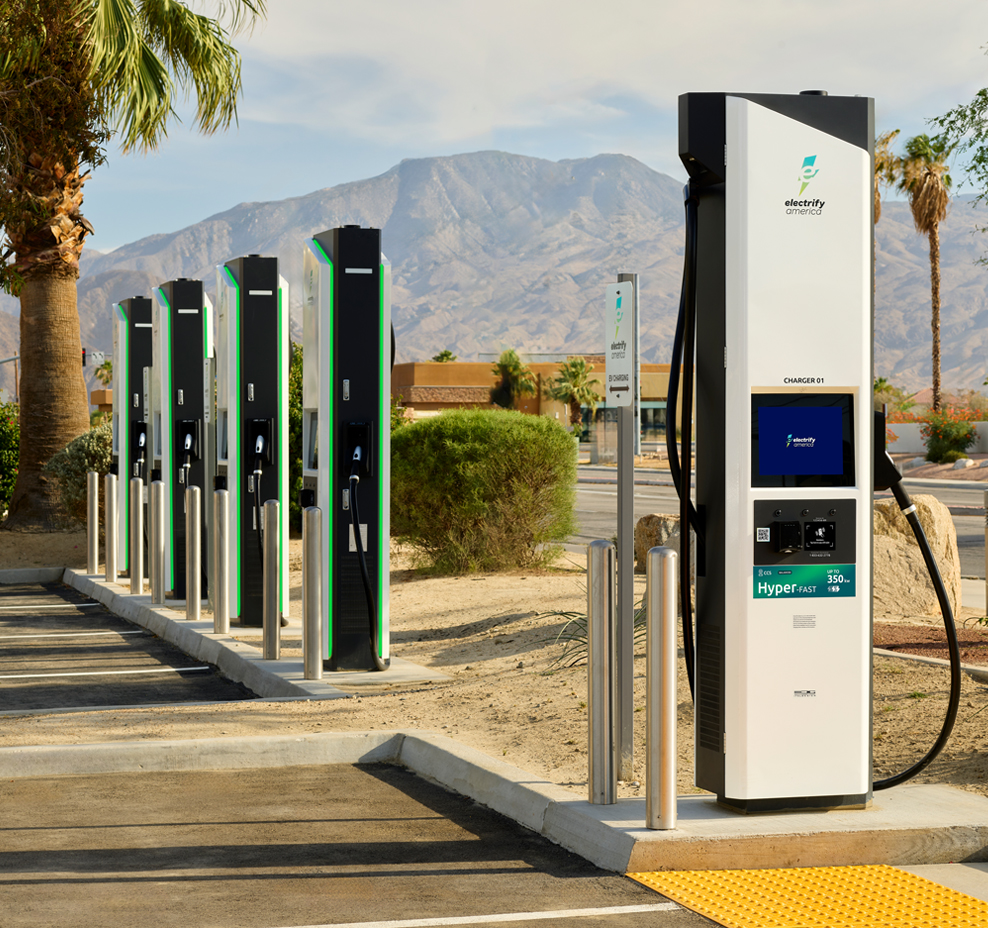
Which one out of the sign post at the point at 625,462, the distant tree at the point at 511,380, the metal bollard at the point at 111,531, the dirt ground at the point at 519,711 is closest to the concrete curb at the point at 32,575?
the metal bollard at the point at 111,531

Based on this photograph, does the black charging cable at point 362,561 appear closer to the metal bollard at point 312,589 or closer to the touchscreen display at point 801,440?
the metal bollard at point 312,589

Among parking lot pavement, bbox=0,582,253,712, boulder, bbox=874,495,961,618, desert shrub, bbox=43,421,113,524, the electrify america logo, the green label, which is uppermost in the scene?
the electrify america logo

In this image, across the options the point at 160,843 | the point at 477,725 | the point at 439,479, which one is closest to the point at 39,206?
the point at 439,479

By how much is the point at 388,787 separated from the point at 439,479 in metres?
8.07

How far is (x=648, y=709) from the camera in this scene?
15.7 ft

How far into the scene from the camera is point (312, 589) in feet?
27.7

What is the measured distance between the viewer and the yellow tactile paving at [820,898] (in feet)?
13.8

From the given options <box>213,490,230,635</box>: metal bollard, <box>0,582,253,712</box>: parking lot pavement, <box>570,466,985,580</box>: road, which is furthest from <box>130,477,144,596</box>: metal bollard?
<box>570,466,985,580</box>: road

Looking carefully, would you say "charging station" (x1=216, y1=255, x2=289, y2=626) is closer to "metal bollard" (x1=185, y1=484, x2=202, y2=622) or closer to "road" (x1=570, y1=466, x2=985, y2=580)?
"metal bollard" (x1=185, y1=484, x2=202, y2=622)

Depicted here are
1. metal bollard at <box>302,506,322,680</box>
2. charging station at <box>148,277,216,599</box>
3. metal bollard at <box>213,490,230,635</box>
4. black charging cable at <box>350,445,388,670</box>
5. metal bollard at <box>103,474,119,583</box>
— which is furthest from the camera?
metal bollard at <box>103,474,119,583</box>

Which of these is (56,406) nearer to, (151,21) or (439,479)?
(151,21)

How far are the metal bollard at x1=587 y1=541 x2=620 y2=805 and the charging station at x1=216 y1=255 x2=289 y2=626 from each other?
20.7 ft

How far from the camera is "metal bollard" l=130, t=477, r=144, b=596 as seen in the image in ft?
44.0

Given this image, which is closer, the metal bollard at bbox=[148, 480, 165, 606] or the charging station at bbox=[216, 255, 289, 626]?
the charging station at bbox=[216, 255, 289, 626]
